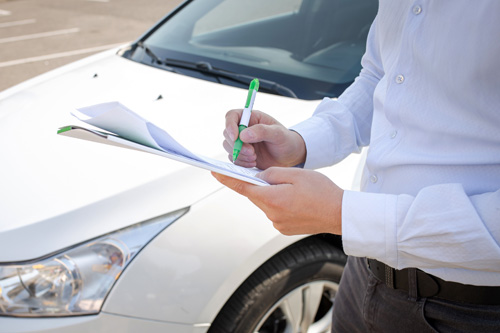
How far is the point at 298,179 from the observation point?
3.05 ft

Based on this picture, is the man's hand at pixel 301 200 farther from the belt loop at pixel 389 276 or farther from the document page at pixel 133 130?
the belt loop at pixel 389 276

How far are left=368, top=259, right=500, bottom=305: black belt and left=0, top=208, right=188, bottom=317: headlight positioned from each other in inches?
30.1

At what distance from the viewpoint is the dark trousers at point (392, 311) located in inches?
37.9

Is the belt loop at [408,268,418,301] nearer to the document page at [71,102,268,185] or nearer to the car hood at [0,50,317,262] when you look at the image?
the document page at [71,102,268,185]

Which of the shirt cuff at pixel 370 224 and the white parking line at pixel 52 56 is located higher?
the white parking line at pixel 52 56

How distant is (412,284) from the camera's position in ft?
3.30

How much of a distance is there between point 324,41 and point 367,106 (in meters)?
1.13

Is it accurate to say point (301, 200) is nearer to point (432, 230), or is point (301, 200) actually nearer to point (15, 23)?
point (432, 230)

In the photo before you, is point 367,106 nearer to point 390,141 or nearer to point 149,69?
point 390,141

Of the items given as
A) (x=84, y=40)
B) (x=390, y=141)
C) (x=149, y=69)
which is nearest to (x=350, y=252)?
→ (x=390, y=141)

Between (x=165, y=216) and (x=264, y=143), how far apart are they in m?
0.49

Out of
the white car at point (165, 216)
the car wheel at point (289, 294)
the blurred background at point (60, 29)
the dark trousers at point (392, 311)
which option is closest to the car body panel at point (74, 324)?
the white car at point (165, 216)

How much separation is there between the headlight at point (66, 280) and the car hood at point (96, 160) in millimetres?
37

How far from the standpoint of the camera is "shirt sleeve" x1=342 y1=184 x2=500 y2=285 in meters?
0.84
